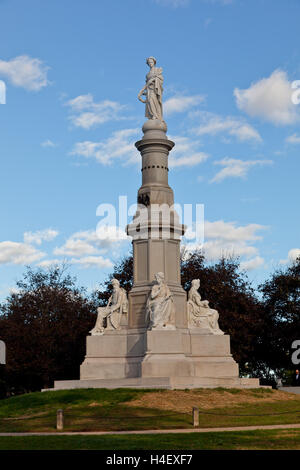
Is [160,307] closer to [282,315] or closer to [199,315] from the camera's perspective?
[199,315]

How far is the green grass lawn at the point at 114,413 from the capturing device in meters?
19.3

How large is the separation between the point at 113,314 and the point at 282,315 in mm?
19027

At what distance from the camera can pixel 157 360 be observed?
26078 mm

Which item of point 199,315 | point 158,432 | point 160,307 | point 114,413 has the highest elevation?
point 160,307

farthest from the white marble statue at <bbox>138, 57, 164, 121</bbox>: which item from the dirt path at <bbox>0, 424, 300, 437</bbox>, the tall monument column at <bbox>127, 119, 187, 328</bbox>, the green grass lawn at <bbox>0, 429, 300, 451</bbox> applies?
the green grass lawn at <bbox>0, 429, 300, 451</bbox>

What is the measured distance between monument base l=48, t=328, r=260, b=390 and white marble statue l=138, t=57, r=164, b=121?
448 inches

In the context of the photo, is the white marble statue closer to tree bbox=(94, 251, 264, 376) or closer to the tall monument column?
the tall monument column

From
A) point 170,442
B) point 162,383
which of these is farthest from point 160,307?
point 170,442

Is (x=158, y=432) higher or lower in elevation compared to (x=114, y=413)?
lower

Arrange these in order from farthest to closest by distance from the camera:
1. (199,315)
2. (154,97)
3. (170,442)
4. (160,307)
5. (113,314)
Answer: (154,97), (199,315), (113,314), (160,307), (170,442)

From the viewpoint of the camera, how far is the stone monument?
26.7 m

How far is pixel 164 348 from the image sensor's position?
2664cm
